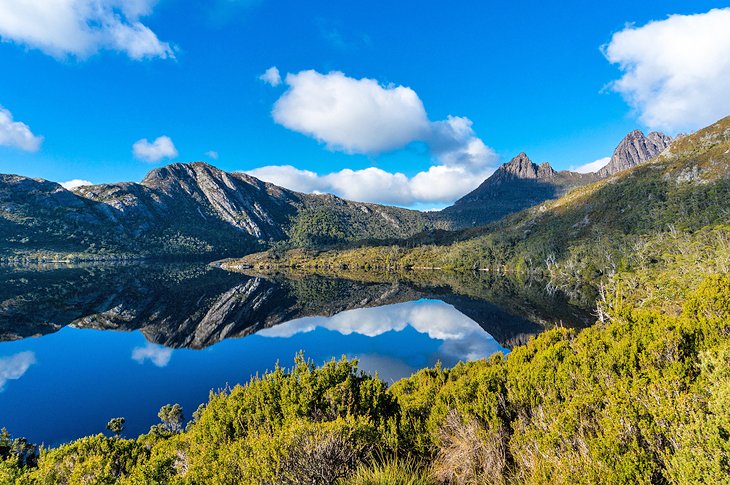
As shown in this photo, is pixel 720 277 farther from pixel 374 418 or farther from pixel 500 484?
pixel 374 418

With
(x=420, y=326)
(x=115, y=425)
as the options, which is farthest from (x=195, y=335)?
(x=420, y=326)

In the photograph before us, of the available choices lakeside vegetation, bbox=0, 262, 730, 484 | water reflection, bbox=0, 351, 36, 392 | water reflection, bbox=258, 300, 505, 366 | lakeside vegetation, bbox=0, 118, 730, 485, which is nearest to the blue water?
water reflection, bbox=0, 351, 36, 392

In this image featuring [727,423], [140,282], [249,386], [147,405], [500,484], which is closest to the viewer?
[727,423]

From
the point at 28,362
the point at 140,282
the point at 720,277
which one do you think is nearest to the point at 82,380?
the point at 28,362

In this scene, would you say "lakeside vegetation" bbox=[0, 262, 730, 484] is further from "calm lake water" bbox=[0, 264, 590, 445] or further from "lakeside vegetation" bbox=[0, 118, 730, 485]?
"calm lake water" bbox=[0, 264, 590, 445]

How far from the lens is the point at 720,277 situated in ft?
52.8

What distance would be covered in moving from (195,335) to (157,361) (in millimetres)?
16105

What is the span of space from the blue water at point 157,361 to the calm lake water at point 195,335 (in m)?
0.22

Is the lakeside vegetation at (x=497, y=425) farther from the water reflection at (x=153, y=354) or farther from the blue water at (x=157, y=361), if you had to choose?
the water reflection at (x=153, y=354)

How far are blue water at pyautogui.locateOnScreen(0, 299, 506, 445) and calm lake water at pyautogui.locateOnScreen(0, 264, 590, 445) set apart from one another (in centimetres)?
22

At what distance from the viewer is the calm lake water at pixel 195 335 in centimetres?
4578

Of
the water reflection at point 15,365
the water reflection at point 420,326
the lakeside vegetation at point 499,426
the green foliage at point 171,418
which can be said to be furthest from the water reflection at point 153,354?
the lakeside vegetation at point 499,426

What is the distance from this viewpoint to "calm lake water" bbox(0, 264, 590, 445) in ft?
150

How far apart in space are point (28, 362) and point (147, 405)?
32.8m
